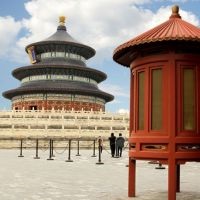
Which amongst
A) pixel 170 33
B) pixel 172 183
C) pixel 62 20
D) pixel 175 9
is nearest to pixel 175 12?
pixel 175 9

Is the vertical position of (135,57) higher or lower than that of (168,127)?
higher

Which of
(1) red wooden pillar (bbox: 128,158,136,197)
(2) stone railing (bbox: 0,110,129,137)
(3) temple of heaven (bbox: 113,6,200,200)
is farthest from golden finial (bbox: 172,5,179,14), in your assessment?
(2) stone railing (bbox: 0,110,129,137)

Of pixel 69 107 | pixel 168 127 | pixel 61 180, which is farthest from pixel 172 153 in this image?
pixel 69 107

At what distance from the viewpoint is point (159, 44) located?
9117 mm

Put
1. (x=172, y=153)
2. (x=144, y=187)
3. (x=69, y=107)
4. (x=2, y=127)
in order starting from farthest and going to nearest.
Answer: (x=69, y=107) → (x=2, y=127) → (x=144, y=187) → (x=172, y=153)

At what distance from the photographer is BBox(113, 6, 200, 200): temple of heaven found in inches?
347

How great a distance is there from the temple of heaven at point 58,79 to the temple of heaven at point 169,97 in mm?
42073

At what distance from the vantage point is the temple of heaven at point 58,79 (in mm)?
52312

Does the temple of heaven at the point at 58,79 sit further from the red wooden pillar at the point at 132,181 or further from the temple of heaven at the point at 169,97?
the temple of heaven at the point at 169,97

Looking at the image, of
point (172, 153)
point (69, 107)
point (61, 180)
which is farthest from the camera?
point (69, 107)

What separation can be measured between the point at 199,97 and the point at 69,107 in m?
43.6

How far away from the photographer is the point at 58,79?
178ft

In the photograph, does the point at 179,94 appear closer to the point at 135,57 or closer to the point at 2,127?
the point at 135,57

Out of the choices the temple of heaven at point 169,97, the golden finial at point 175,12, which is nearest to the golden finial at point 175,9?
the golden finial at point 175,12
